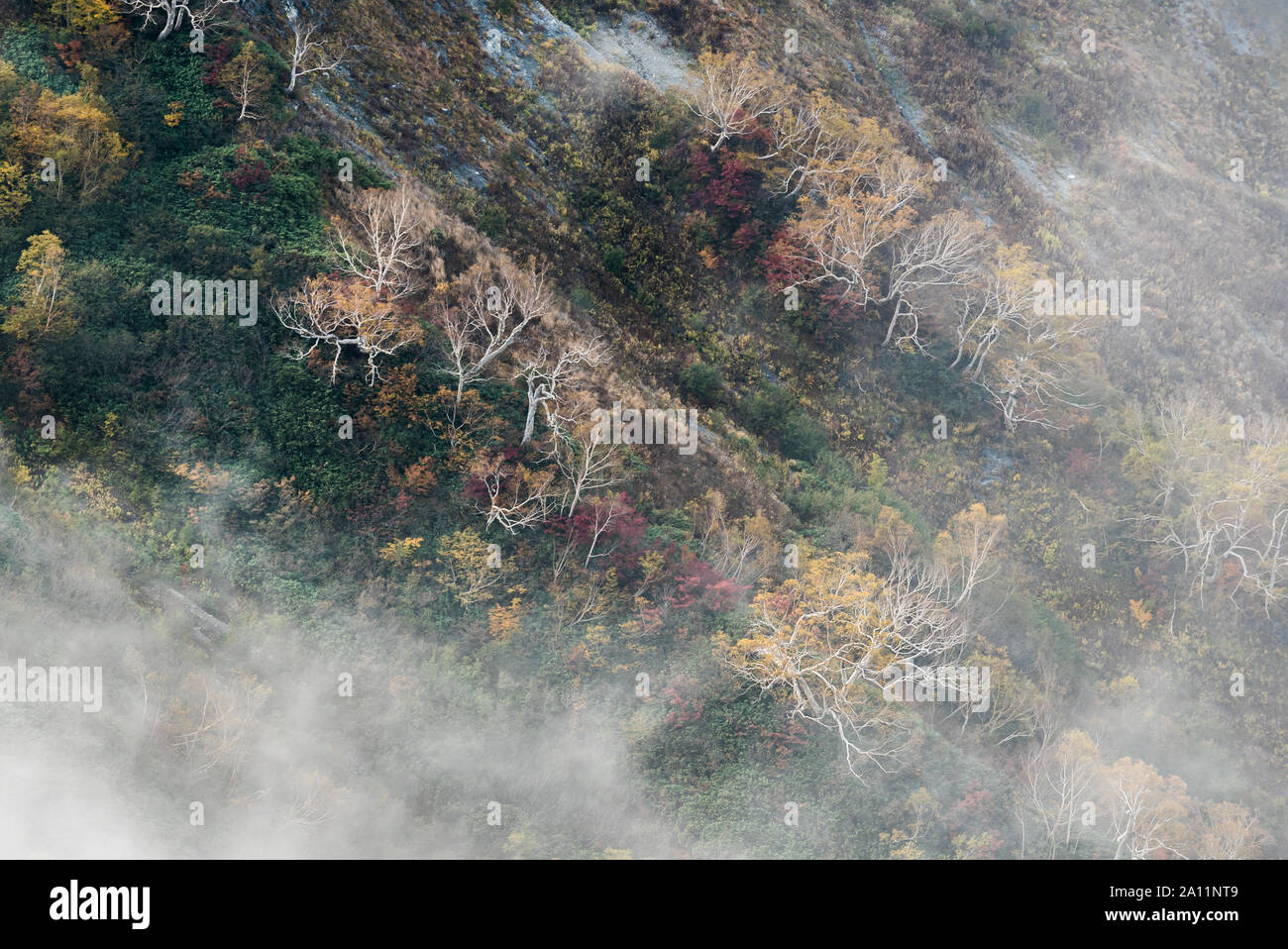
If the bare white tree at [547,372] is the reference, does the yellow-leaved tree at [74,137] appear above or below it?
above

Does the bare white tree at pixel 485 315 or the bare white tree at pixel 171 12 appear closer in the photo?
the bare white tree at pixel 485 315

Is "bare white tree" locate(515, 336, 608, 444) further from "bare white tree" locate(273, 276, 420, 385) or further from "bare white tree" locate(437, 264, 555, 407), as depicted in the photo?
"bare white tree" locate(273, 276, 420, 385)

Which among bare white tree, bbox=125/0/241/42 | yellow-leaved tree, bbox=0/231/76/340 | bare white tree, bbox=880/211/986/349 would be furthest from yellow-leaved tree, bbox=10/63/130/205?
bare white tree, bbox=880/211/986/349

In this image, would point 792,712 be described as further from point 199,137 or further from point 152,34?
point 152,34

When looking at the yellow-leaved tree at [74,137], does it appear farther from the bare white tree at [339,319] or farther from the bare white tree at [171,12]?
the bare white tree at [339,319]

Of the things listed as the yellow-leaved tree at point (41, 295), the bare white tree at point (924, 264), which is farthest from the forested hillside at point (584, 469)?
the bare white tree at point (924, 264)

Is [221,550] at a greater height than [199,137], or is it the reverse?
[199,137]

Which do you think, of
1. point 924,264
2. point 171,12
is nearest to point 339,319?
point 171,12

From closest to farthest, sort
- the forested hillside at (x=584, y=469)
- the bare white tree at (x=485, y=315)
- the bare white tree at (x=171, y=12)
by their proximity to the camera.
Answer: the forested hillside at (x=584, y=469) < the bare white tree at (x=485, y=315) < the bare white tree at (x=171, y=12)

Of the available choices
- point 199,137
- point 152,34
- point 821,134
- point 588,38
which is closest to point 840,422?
point 821,134
